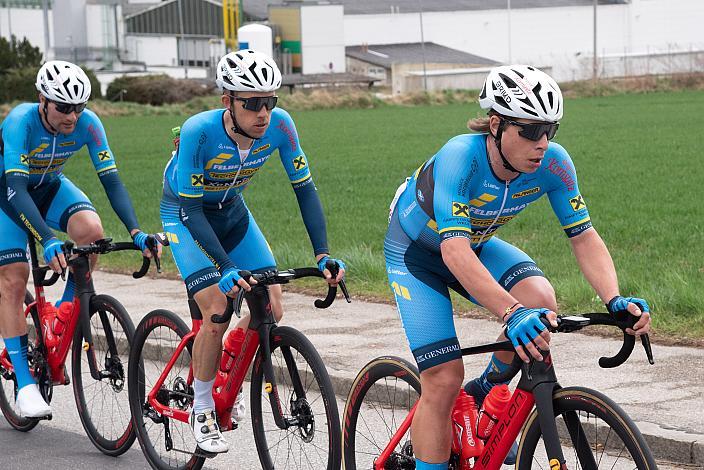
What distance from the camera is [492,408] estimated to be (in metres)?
5.11

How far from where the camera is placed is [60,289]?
543 inches

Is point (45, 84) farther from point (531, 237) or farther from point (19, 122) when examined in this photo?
point (531, 237)

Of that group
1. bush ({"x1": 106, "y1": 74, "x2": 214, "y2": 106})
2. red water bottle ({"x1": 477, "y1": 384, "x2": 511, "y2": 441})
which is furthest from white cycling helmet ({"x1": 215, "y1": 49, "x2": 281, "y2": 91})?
bush ({"x1": 106, "y1": 74, "x2": 214, "y2": 106})

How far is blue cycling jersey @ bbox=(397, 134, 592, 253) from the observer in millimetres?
5047

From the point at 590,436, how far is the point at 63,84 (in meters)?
4.48

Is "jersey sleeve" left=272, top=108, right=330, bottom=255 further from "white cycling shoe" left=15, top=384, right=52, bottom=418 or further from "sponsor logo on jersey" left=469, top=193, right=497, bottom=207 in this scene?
"white cycling shoe" left=15, top=384, right=52, bottom=418

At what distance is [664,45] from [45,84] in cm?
10943

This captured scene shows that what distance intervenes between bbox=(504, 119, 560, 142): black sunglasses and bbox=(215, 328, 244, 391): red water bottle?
88.2 inches

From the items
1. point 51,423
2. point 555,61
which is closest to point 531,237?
point 51,423

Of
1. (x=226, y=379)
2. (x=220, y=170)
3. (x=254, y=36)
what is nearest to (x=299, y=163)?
(x=220, y=170)

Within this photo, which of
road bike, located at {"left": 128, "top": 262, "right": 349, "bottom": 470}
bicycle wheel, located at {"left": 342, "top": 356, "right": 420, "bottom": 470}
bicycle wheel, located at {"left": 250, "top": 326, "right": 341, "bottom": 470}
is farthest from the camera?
road bike, located at {"left": 128, "top": 262, "right": 349, "bottom": 470}

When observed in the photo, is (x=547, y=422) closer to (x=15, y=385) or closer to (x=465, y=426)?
(x=465, y=426)

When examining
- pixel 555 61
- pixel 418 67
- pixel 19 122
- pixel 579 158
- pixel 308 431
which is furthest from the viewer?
pixel 555 61

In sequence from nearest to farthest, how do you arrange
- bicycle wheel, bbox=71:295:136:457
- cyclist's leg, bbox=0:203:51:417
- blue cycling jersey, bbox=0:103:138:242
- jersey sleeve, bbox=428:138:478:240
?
jersey sleeve, bbox=428:138:478:240, bicycle wheel, bbox=71:295:136:457, blue cycling jersey, bbox=0:103:138:242, cyclist's leg, bbox=0:203:51:417
